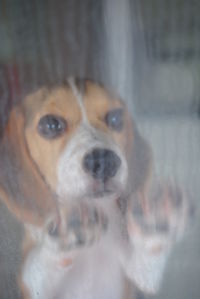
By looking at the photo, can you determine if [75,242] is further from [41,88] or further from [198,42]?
[198,42]

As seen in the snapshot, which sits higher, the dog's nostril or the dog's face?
the dog's face

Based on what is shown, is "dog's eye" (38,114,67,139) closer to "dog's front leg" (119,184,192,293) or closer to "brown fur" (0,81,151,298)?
"brown fur" (0,81,151,298)

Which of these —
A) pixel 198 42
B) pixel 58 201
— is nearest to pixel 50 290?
pixel 58 201

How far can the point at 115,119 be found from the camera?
0.67 meters

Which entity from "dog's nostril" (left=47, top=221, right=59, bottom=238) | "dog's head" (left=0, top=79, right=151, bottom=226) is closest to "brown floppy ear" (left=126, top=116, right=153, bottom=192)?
"dog's head" (left=0, top=79, right=151, bottom=226)

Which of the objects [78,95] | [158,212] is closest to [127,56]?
[78,95]

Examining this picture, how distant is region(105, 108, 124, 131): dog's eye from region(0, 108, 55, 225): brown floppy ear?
4.7 inches

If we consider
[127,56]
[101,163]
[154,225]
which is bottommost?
[154,225]

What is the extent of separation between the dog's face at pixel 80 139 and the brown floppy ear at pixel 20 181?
14mm

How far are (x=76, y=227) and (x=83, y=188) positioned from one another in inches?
2.5

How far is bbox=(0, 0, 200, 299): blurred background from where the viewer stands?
0.63 meters

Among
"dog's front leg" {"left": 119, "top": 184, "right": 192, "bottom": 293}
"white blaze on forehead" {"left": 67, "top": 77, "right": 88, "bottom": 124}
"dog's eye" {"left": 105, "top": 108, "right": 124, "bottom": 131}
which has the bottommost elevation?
"dog's front leg" {"left": 119, "top": 184, "right": 192, "bottom": 293}

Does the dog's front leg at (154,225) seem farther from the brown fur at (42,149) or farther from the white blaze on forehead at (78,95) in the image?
the white blaze on forehead at (78,95)

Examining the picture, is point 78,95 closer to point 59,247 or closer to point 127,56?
point 127,56
